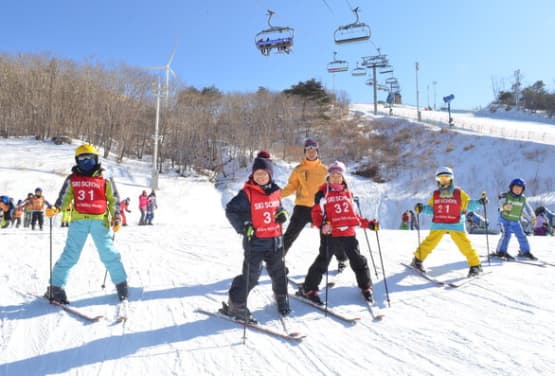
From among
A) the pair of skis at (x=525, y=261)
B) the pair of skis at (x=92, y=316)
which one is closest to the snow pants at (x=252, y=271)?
the pair of skis at (x=92, y=316)

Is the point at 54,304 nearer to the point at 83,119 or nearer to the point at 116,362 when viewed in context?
the point at 116,362

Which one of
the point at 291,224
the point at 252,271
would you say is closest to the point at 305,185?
the point at 291,224

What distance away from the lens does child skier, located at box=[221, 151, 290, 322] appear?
355 centimetres

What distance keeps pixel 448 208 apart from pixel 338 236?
2171mm

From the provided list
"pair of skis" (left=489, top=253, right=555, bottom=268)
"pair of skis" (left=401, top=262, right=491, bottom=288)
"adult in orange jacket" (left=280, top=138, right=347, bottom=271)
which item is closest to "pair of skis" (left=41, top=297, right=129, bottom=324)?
"adult in orange jacket" (left=280, top=138, right=347, bottom=271)

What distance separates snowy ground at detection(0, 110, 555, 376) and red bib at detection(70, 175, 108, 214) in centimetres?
109

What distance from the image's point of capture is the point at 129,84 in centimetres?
3412

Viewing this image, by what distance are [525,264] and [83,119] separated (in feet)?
114

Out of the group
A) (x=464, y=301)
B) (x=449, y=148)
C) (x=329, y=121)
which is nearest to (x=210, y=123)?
(x=329, y=121)

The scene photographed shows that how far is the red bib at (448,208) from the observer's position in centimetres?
523

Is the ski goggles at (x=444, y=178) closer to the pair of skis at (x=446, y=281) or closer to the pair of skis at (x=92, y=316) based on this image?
the pair of skis at (x=446, y=281)

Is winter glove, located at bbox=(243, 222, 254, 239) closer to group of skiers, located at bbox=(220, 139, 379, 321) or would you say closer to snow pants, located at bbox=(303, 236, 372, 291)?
group of skiers, located at bbox=(220, 139, 379, 321)

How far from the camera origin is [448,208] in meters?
5.30

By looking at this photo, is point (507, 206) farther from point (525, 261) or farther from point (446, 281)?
point (446, 281)
